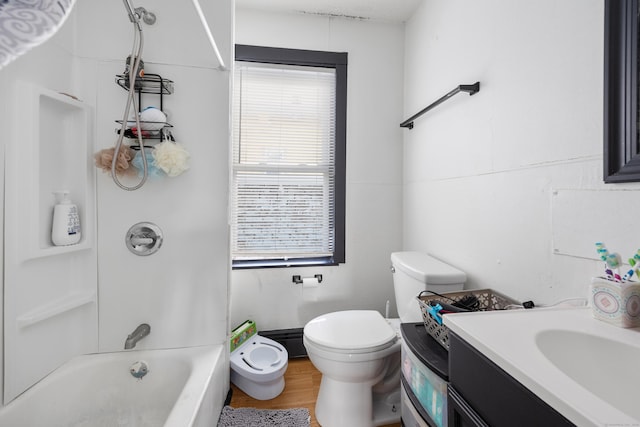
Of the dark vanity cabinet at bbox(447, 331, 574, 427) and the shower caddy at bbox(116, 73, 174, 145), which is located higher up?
the shower caddy at bbox(116, 73, 174, 145)

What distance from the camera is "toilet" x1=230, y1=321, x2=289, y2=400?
1479 millimetres

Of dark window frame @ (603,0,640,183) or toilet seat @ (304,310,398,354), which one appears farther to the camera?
toilet seat @ (304,310,398,354)

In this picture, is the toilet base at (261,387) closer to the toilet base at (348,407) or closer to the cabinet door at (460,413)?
the toilet base at (348,407)

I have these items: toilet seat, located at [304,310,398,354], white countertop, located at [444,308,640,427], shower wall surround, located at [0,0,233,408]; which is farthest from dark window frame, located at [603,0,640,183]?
shower wall surround, located at [0,0,233,408]

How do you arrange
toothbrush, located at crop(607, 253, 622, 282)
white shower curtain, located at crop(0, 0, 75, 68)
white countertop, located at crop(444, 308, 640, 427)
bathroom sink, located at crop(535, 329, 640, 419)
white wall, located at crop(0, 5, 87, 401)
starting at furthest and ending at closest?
white wall, located at crop(0, 5, 87, 401) < toothbrush, located at crop(607, 253, 622, 282) < bathroom sink, located at crop(535, 329, 640, 419) < white countertop, located at crop(444, 308, 640, 427) < white shower curtain, located at crop(0, 0, 75, 68)

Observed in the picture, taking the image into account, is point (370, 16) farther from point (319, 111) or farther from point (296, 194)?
point (296, 194)

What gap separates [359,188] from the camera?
Result: 1938 millimetres

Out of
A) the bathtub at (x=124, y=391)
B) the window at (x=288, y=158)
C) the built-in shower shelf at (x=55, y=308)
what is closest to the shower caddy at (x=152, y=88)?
the window at (x=288, y=158)

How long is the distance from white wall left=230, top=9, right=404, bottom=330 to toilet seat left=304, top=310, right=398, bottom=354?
1.47ft

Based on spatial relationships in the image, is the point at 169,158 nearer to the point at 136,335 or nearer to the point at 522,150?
the point at 136,335

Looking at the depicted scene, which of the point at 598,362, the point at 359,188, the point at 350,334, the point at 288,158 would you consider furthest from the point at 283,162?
the point at 598,362

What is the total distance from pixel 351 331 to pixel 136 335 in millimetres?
990

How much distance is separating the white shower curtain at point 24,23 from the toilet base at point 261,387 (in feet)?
5.34

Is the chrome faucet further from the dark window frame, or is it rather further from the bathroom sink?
the dark window frame
